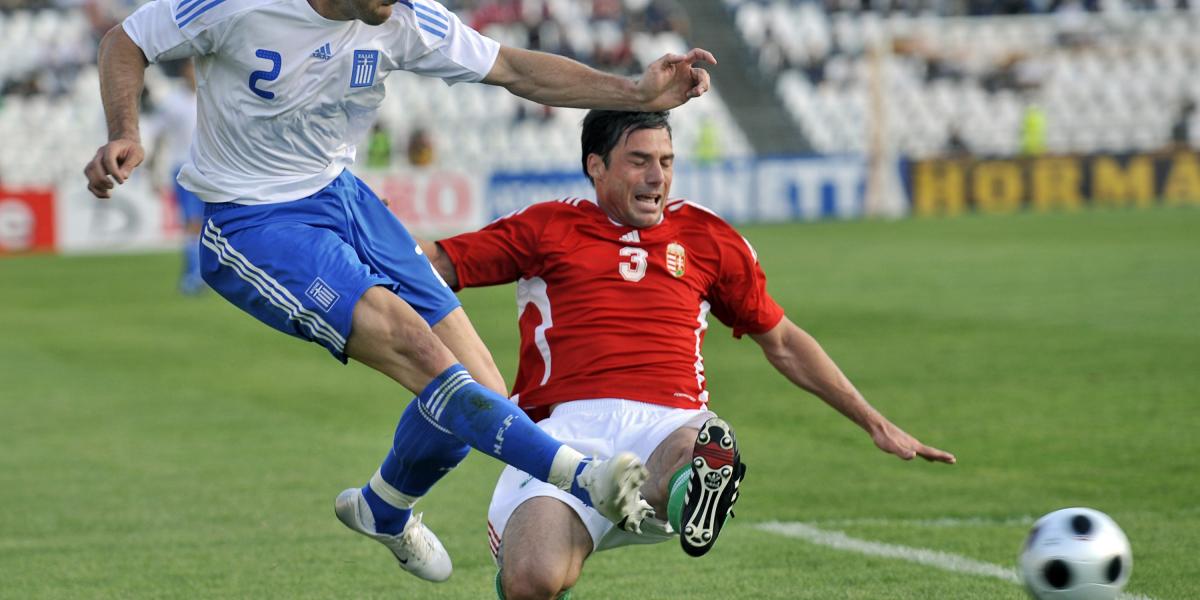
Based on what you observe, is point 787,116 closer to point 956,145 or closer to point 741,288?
point 956,145

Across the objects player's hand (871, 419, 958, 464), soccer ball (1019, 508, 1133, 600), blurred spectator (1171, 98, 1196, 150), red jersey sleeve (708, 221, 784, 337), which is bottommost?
blurred spectator (1171, 98, 1196, 150)

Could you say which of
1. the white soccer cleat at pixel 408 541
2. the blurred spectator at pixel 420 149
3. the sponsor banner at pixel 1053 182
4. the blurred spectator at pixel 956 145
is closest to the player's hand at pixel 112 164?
the white soccer cleat at pixel 408 541

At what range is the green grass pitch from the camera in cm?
621

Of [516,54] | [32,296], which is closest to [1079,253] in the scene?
[32,296]

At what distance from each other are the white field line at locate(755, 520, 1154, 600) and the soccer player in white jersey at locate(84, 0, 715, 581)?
1.72 meters

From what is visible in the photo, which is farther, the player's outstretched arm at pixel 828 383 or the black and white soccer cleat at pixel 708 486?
the player's outstretched arm at pixel 828 383

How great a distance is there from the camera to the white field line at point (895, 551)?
19.5ft

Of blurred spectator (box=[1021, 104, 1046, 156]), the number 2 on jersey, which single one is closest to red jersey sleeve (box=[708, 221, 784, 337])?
the number 2 on jersey

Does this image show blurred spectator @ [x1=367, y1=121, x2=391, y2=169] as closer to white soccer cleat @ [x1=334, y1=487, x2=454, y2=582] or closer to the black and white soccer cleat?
white soccer cleat @ [x1=334, y1=487, x2=454, y2=582]

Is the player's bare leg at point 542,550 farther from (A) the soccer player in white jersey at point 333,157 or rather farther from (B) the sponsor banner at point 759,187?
(B) the sponsor banner at point 759,187

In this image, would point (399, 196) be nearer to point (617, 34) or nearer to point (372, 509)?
point (617, 34)

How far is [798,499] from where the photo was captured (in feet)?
24.8

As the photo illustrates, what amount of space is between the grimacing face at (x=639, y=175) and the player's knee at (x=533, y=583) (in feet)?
4.57

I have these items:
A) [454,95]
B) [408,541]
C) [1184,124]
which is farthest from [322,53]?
[1184,124]
